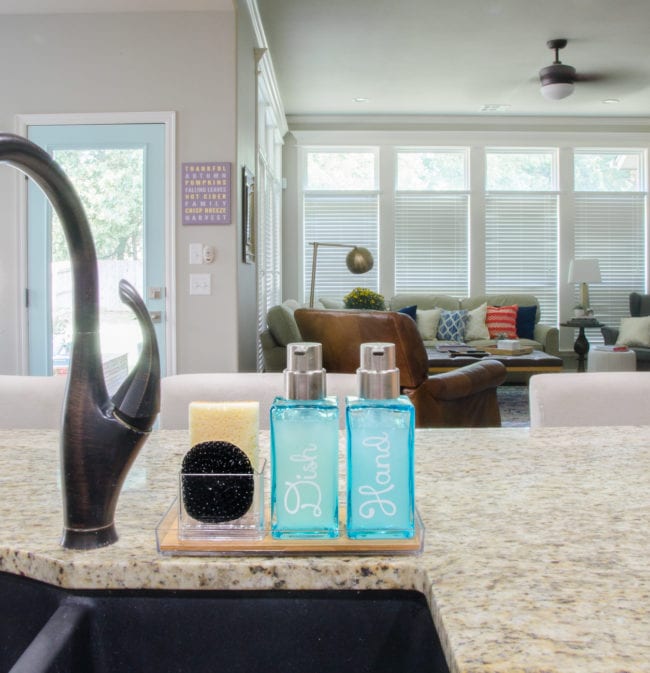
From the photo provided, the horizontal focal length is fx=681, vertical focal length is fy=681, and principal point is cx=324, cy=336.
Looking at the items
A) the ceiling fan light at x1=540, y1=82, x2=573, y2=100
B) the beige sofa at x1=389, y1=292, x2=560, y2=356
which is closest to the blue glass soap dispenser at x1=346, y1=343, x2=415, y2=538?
the ceiling fan light at x1=540, y1=82, x2=573, y2=100

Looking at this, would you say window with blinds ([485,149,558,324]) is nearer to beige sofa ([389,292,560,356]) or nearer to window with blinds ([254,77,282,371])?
beige sofa ([389,292,560,356])

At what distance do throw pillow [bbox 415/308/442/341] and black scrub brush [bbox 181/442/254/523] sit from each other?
6.71 meters

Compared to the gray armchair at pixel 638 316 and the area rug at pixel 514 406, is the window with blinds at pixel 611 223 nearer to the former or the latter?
the gray armchair at pixel 638 316

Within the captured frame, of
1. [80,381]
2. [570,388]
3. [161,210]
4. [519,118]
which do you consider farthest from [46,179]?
[519,118]

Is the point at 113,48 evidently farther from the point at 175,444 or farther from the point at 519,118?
the point at 519,118

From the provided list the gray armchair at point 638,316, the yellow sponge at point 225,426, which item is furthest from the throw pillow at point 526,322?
the yellow sponge at point 225,426

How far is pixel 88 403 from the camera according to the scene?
23.5 inches

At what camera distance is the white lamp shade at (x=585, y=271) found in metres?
7.29

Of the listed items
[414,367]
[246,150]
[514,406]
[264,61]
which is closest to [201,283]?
[246,150]

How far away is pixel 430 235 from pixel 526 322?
151 cm

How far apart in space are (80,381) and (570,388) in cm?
100

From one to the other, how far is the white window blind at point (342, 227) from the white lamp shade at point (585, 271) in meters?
2.16

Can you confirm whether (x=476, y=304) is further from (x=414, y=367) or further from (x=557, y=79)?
(x=414, y=367)

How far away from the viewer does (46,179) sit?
617 millimetres
